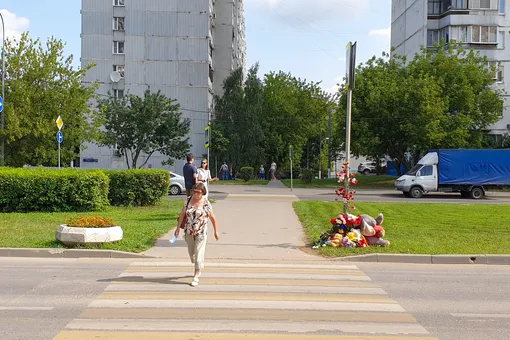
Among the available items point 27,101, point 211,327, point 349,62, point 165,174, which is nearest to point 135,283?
point 211,327

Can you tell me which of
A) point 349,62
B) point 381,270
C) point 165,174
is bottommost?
point 381,270

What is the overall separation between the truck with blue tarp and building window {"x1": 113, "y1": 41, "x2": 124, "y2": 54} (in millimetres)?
32412

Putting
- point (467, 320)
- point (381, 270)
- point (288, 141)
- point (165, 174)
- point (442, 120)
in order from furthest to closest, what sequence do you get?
point (288, 141) < point (442, 120) < point (165, 174) < point (381, 270) < point (467, 320)

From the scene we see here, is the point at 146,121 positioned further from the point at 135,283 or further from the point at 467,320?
the point at 467,320

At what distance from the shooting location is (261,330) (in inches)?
254

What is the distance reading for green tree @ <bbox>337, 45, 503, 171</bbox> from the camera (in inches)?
1646

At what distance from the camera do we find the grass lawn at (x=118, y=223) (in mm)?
12328

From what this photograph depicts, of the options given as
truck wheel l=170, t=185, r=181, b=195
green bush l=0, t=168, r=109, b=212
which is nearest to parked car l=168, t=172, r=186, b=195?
truck wheel l=170, t=185, r=181, b=195

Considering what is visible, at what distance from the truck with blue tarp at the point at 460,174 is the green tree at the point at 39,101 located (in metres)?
20.2

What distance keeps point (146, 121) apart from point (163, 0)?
1674cm

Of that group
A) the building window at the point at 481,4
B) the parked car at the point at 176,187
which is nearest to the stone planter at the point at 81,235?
the parked car at the point at 176,187

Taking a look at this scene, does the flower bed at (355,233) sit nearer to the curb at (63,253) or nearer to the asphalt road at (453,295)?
the asphalt road at (453,295)

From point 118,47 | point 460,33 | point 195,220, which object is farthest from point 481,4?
point 195,220

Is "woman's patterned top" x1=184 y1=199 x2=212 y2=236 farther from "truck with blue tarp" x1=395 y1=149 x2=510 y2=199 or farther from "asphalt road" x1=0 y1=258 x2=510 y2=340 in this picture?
"truck with blue tarp" x1=395 y1=149 x2=510 y2=199
